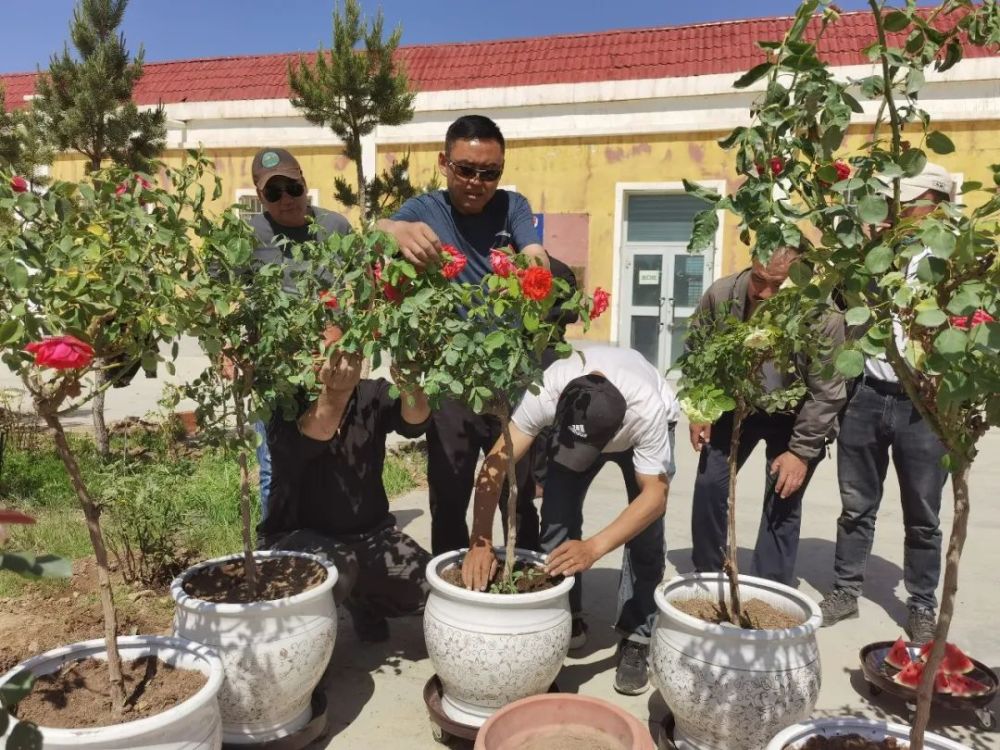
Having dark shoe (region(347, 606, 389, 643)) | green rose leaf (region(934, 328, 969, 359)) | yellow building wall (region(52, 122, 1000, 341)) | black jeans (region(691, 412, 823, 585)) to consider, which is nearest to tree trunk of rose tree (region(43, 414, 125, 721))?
dark shoe (region(347, 606, 389, 643))

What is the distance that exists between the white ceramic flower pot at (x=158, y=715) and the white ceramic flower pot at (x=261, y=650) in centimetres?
12

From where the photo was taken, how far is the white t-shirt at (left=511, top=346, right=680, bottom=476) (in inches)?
104

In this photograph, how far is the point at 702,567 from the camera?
3.23m

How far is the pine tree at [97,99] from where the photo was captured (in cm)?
536

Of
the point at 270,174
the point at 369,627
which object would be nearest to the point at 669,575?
the point at 369,627

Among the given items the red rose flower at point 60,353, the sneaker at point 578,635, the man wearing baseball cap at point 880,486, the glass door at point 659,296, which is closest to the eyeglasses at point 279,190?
the red rose flower at point 60,353

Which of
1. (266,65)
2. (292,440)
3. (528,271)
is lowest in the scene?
(292,440)

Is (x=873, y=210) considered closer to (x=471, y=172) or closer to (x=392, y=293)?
(x=392, y=293)

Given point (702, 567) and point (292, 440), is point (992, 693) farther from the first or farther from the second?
point (292, 440)

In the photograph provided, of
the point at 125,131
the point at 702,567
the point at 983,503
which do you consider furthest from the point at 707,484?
the point at 125,131

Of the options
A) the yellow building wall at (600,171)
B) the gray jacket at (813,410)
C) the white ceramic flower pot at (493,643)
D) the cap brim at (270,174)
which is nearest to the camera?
the white ceramic flower pot at (493,643)

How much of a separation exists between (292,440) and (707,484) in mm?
1673

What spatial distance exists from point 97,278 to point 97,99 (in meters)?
4.46

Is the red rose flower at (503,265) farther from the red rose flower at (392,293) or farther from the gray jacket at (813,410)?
the gray jacket at (813,410)
